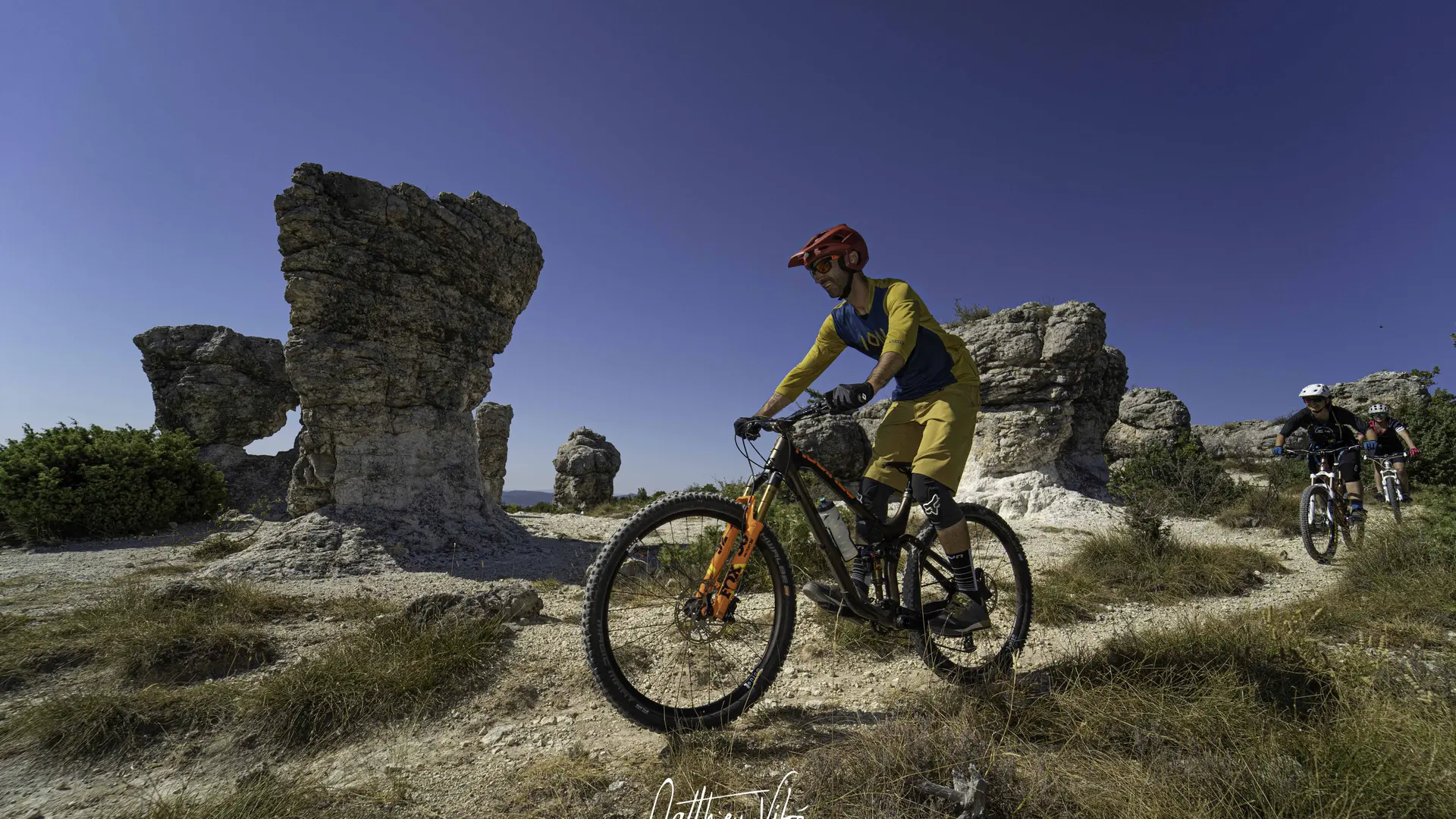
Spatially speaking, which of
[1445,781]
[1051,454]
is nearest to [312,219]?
[1445,781]

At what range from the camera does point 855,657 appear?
3.55 m

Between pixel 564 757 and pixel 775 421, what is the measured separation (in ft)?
5.76

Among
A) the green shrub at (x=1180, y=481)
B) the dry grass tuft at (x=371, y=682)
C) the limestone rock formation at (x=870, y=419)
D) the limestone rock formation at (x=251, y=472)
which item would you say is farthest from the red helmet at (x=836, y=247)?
the limestone rock formation at (x=251, y=472)

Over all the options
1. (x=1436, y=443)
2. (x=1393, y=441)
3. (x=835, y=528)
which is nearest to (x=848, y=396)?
(x=835, y=528)

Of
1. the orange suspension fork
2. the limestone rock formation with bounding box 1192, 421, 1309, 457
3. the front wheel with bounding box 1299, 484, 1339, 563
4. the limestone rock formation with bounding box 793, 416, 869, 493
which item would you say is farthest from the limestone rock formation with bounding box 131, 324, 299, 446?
the limestone rock formation with bounding box 1192, 421, 1309, 457

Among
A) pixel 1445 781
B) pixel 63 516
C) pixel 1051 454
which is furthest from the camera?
pixel 1051 454

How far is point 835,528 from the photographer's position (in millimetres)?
2896

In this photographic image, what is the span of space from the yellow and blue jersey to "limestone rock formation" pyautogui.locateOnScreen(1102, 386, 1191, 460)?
16047mm

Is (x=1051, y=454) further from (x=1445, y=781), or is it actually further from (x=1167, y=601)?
(x=1445, y=781)

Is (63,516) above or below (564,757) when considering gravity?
above

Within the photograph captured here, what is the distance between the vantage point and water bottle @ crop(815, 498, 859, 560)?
287 cm

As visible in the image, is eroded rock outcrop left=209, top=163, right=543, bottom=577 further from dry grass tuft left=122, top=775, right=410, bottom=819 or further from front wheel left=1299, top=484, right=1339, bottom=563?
front wheel left=1299, top=484, right=1339, bottom=563

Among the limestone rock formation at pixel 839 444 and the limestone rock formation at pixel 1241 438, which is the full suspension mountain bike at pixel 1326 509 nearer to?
the limestone rock formation at pixel 839 444

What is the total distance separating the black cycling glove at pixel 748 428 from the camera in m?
2.77
